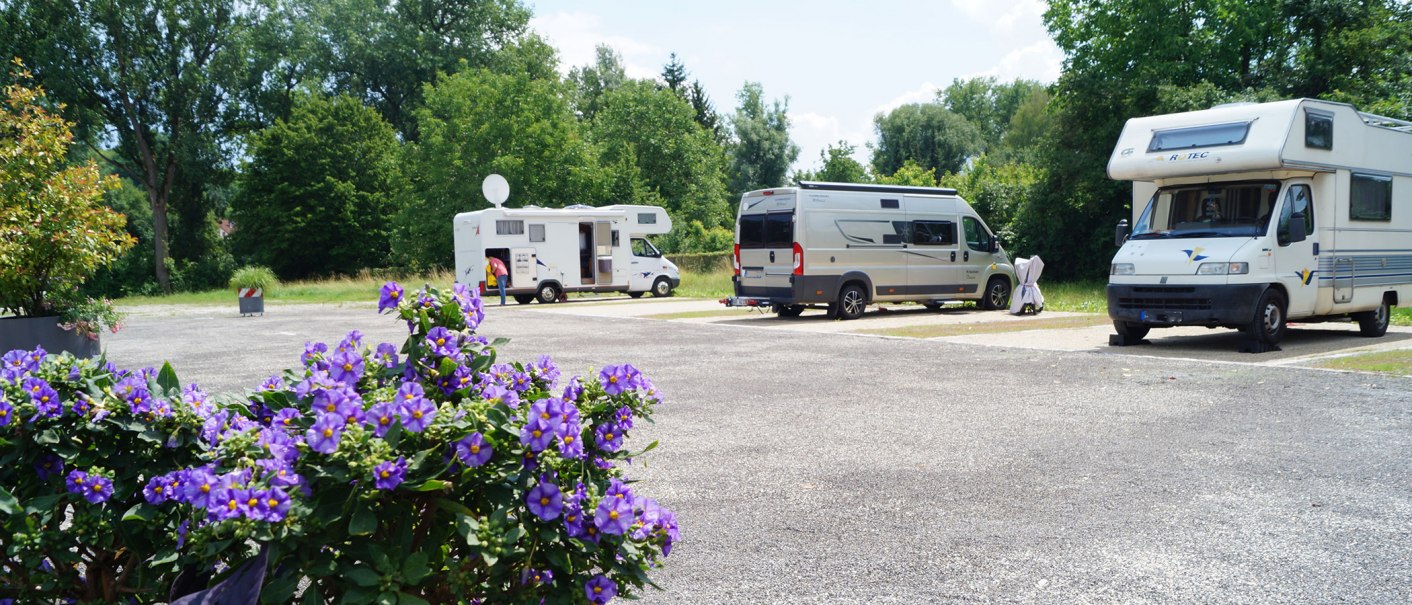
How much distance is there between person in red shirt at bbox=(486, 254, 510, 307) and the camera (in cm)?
2709

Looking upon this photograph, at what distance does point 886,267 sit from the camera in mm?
20016

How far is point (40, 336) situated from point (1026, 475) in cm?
916

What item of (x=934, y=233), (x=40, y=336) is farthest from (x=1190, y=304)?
(x=40, y=336)

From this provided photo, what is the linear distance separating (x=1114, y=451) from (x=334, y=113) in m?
51.6

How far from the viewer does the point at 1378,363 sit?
10984mm

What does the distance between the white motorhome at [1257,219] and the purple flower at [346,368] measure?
37.6 ft

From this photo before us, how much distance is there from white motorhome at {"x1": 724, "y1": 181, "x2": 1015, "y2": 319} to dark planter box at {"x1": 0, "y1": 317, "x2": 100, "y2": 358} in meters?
11.6

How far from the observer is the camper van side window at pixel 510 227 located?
27675 mm

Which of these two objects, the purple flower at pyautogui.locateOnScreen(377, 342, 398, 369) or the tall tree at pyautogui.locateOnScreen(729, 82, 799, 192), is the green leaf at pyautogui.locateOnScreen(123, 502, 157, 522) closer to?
the purple flower at pyautogui.locateOnScreen(377, 342, 398, 369)

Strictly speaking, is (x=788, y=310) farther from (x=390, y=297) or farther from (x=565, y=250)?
(x=390, y=297)

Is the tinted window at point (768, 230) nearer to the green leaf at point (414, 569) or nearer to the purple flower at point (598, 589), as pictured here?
the purple flower at point (598, 589)

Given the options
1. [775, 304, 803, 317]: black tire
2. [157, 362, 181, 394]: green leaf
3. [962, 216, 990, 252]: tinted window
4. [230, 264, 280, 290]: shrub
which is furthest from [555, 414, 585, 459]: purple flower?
[230, 264, 280, 290]: shrub

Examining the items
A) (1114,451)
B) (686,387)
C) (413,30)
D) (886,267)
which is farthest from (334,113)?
(1114,451)

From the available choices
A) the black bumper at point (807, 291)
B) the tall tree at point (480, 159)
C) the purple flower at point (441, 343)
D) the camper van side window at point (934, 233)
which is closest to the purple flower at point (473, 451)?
the purple flower at point (441, 343)
